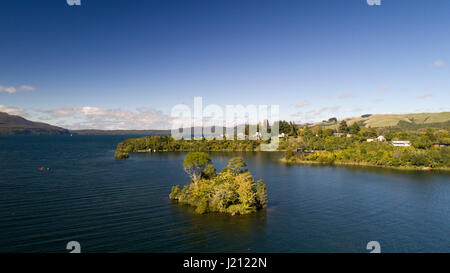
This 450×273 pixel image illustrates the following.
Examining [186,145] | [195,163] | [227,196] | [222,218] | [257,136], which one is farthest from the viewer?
[257,136]

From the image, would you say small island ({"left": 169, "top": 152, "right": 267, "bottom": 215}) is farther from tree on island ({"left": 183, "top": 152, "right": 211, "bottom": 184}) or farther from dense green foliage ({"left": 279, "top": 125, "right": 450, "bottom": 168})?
dense green foliage ({"left": 279, "top": 125, "right": 450, "bottom": 168})

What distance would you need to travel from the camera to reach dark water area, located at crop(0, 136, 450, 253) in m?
31.1

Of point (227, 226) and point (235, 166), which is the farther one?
point (235, 166)

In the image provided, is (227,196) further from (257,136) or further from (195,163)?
(257,136)

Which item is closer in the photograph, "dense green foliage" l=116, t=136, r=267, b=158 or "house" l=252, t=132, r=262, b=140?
"dense green foliage" l=116, t=136, r=267, b=158

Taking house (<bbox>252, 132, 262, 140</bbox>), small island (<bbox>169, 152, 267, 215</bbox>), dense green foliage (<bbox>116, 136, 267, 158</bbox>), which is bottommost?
small island (<bbox>169, 152, 267, 215</bbox>)

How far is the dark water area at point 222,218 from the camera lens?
3111 centimetres

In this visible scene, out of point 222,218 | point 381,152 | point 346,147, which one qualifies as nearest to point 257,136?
point 346,147

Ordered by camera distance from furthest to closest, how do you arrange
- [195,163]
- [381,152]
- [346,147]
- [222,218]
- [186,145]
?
[186,145] → [346,147] → [381,152] → [195,163] → [222,218]

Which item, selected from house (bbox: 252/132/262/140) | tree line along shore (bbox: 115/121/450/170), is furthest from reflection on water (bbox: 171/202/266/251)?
house (bbox: 252/132/262/140)

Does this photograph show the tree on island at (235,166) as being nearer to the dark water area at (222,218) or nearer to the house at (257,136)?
the dark water area at (222,218)

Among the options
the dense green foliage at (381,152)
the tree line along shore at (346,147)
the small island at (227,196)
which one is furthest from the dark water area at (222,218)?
the tree line along shore at (346,147)

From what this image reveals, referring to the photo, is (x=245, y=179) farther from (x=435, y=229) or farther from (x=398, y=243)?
(x=435, y=229)

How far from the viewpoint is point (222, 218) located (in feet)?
129
